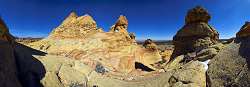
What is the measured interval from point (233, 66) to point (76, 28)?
2967 centimetres

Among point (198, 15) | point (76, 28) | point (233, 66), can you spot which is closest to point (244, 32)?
point (233, 66)

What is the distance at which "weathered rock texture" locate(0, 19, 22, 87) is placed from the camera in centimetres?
1624

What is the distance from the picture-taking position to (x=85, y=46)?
39.7 m

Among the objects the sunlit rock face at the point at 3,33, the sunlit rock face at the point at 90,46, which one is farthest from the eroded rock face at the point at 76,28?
the sunlit rock face at the point at 3,33

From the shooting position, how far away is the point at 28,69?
1920cm

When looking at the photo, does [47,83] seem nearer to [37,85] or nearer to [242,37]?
[37,85]

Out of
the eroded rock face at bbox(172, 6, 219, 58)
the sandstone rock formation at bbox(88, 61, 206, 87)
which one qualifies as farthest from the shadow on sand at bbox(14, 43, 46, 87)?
the eroded rock face at bbox(172, 6, 219, 58)

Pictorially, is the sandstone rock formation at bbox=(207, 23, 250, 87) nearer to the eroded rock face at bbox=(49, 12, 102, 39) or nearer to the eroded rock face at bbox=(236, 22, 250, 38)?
the eroded rock face at bbox=(236, 22, 250, 38)

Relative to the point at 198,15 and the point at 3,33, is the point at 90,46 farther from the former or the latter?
the point at 3,33

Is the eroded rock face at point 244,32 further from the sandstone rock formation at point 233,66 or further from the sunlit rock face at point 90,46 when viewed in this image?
the sunlit rock face at point 90,46

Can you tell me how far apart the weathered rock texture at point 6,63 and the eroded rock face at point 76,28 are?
79.2 ft

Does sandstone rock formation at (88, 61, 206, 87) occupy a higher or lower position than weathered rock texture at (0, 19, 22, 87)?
lower

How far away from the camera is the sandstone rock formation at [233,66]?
50.4 feet

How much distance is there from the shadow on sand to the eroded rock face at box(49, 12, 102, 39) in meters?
22.2
